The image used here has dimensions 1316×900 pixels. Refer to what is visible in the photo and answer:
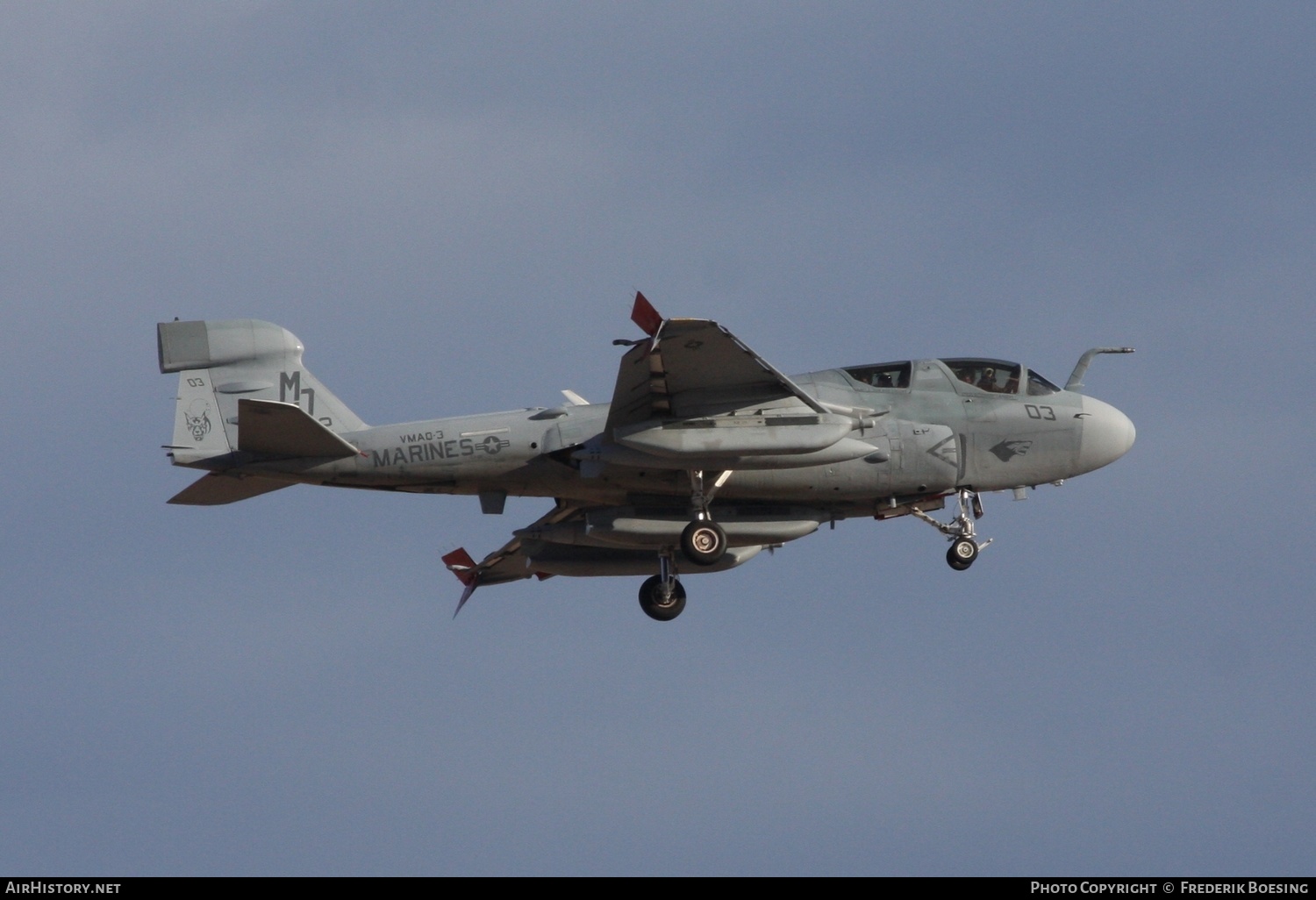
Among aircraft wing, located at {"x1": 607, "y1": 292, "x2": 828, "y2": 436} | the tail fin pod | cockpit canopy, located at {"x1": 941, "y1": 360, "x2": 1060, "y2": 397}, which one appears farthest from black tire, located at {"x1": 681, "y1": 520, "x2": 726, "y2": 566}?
the tail fin pod

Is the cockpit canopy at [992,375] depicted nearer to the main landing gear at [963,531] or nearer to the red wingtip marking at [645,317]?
the main landing gear at [963,531]

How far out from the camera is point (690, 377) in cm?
2908

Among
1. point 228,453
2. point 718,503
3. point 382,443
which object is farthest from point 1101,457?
point 228,453

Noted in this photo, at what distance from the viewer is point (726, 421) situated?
29625 millimetres

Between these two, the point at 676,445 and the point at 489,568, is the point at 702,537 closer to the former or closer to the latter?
the point at 676,445

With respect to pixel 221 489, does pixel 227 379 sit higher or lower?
higher

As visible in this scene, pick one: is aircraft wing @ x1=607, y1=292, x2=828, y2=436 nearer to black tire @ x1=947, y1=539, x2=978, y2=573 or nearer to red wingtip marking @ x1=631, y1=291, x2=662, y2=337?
red wingtip marking @ x1=631, y1=291, x2=662, y2=337

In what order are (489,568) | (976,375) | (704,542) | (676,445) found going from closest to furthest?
(676,445)
(704,542)
(976,375)
(489,568)

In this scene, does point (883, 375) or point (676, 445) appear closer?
point (676, 445)

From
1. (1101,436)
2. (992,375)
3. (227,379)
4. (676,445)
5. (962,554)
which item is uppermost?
(227,379)

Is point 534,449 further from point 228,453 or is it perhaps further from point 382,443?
point 228,453

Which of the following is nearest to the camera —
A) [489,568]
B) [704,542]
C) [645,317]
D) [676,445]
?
[645,317]

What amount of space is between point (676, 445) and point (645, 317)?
282 centimetres

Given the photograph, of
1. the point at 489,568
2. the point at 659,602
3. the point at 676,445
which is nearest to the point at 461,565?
the point at 489,568
